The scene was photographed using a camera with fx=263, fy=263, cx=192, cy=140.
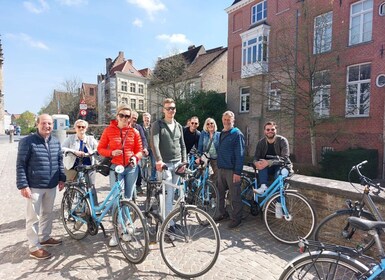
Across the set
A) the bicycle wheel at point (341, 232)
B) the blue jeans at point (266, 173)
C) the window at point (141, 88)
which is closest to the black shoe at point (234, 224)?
the blue jeans at point (266, 173)

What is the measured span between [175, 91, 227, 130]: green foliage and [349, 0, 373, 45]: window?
11423 mm

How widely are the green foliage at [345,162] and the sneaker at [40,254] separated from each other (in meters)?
12.3

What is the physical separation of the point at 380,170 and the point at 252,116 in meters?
10.3

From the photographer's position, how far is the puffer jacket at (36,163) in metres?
3.43

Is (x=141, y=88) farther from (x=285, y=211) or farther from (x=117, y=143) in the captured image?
(x=285, y=211)

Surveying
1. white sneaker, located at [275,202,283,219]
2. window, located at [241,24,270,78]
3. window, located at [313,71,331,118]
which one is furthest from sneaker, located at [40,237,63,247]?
window, located at [241,24,270,78]

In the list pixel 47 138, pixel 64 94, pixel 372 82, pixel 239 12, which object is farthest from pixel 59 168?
pixel 64 94

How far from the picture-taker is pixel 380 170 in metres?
13.4

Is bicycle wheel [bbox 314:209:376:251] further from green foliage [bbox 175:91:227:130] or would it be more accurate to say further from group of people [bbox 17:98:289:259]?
green foliage [bbox 175:91:227:130]

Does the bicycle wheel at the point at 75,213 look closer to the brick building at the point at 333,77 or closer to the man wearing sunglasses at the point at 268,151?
the man wearing sunglasses at the point at 268,151

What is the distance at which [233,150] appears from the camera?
15.1 ft

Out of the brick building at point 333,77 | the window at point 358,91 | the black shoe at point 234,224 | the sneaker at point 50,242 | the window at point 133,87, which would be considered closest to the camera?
the sneaker at point 50,242

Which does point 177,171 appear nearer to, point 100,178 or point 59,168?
point 59,168

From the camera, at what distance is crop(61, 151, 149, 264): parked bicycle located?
336cm
